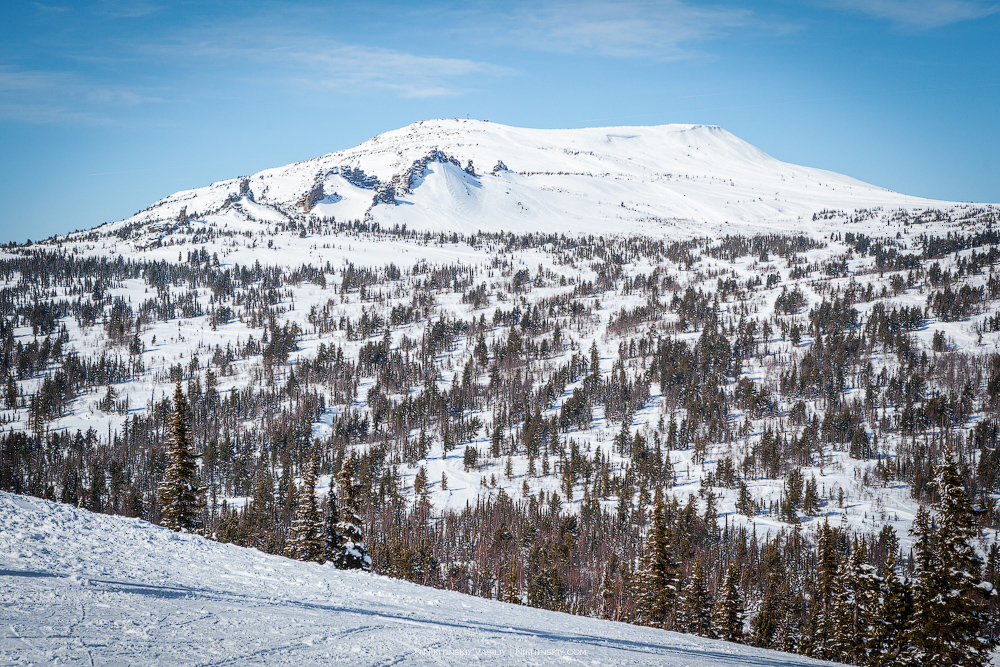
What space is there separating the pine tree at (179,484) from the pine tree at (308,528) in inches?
255

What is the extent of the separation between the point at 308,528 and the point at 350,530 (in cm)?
405

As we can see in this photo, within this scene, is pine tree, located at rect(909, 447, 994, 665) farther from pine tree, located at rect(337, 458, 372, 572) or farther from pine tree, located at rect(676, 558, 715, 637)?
pine tree, located at rect(337, 458, 372, 572)

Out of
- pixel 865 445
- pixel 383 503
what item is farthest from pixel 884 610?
pixel 865 445

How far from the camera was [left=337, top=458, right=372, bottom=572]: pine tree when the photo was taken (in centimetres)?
3869

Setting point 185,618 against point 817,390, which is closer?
point 185,618

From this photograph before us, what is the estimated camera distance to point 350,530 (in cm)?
3903

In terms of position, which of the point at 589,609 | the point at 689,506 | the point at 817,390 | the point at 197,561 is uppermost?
the point at 197,561

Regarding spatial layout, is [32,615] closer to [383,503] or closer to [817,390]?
[383,503]

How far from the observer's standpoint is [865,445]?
161 metres

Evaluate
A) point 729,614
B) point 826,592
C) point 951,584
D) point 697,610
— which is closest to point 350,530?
point 697,610

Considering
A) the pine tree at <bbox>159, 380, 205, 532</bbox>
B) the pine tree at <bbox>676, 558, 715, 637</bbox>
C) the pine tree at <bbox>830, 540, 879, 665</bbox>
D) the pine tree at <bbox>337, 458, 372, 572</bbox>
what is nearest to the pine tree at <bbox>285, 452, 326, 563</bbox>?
the pine tree at <bbox>337, 458, 372, 572</bbox>

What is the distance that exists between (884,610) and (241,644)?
41.5 m

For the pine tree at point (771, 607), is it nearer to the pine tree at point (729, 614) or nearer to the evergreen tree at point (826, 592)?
the evergreen tree at point (826, 592)

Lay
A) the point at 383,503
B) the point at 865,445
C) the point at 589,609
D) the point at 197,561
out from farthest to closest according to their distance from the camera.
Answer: the point at 865,445 → the point at 383,503 → the point at 589,609 → the point at 197,561
